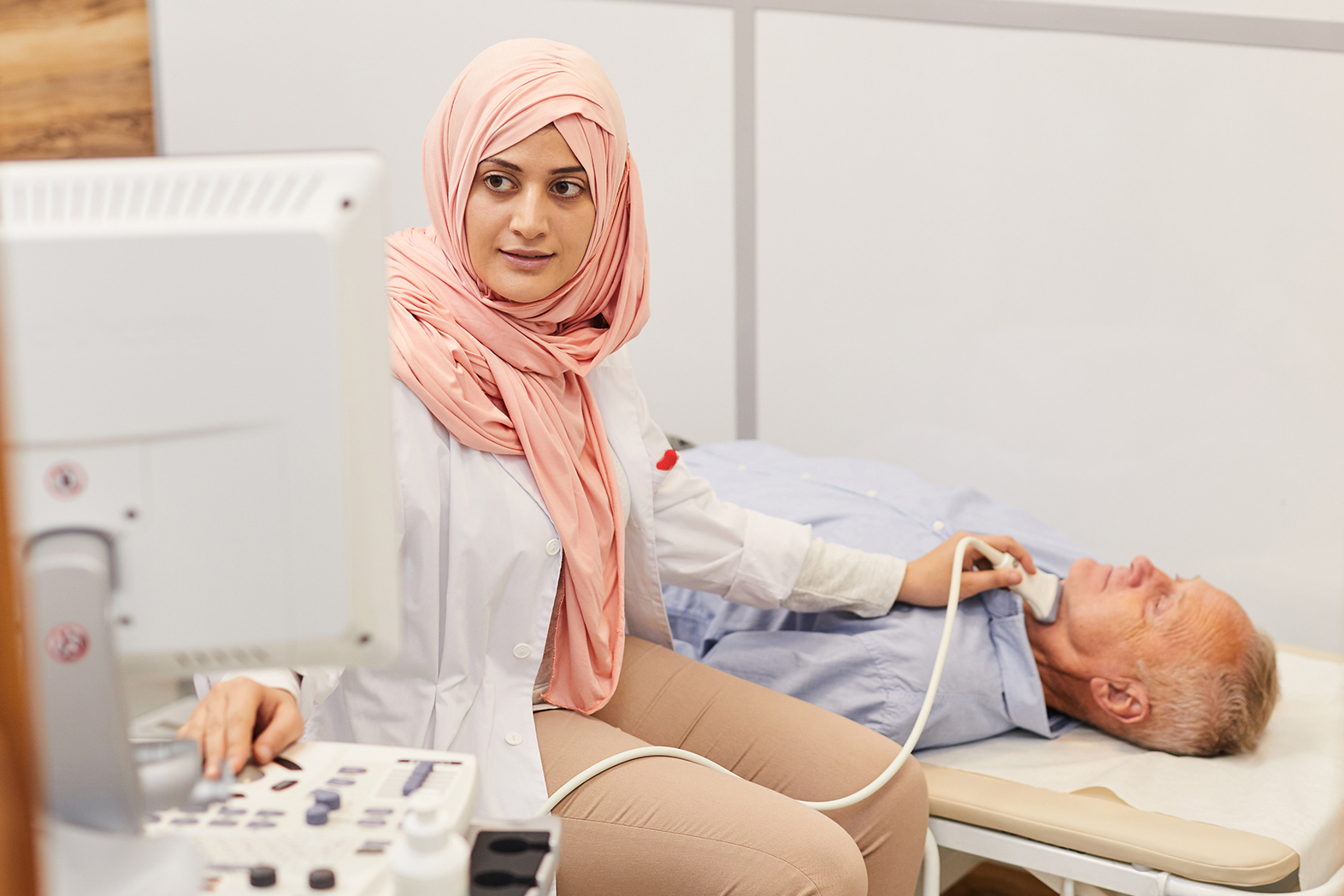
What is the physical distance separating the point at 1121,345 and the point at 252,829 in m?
1.97

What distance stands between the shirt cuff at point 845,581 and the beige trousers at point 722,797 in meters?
0.15

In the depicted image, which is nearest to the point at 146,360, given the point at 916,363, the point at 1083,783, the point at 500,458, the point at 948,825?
the point at 500,458

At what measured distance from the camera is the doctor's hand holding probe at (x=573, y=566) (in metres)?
1.13

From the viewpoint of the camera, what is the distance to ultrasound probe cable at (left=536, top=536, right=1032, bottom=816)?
1.15m

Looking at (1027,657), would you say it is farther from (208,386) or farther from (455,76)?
(455,76)

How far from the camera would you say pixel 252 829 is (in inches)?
28.4

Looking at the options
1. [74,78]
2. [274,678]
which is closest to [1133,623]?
[274,678]

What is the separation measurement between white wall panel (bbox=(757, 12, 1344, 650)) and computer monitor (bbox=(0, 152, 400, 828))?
187cm

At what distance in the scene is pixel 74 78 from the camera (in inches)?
83.3

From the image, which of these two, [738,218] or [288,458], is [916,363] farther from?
[288,458]

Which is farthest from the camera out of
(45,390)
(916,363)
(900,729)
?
(916,363)

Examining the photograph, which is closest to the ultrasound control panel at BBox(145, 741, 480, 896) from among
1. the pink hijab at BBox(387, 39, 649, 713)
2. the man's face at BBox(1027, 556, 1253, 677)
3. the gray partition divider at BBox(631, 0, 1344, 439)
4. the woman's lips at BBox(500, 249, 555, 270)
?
the pink hijab at BBox(387, 39, 649, 713)

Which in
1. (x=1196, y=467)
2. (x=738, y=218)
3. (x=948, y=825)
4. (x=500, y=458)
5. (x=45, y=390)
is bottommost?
(x=948, y=825)

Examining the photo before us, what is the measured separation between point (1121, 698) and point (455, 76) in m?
1.85
